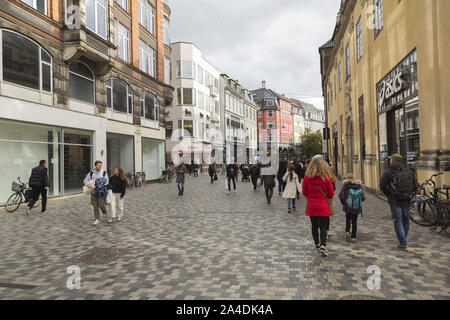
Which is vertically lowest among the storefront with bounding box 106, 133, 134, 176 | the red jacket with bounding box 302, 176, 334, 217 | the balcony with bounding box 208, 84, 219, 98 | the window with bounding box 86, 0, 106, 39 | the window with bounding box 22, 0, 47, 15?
the red jacket with bounding box 302, 176, 334, 217

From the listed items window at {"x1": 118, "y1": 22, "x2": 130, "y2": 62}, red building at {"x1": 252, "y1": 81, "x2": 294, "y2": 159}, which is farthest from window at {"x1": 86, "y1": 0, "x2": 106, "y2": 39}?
red building at {"x1": 252, "y1": 81, "x2": 294, "y2": 159}

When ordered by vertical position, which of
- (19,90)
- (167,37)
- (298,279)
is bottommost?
(298,279)

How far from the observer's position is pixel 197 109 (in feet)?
140

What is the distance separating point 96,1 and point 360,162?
664 inches

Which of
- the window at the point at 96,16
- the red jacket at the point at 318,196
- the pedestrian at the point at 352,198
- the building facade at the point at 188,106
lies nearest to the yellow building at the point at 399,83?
the pedestrian at the point at 352,198

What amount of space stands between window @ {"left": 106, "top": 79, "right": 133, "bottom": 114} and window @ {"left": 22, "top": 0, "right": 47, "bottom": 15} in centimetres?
587

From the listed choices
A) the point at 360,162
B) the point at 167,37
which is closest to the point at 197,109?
the point at 167,37

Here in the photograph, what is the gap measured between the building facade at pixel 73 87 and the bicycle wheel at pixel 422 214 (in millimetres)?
13729

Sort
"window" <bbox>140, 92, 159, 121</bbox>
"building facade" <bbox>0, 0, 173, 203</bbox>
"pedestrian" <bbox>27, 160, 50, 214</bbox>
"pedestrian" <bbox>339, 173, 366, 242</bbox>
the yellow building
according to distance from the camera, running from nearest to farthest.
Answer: "pedestrian" <bbox>339, 173, 366, 242</bbox>, the yellow building, "pedestrian" <bbox>27, 160, 50, 214</bbox>, "building facade" <bbox>0, 0, 173, 203</bbox>, "window" <bbox>140, 92, 159, 121</bbox>

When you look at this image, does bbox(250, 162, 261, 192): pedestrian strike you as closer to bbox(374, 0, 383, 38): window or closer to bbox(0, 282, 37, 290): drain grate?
bbox(374, 0, 383, 38): window

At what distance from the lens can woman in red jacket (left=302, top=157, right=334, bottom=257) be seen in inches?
221

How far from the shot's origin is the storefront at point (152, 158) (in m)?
26.0

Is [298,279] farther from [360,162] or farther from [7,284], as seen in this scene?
[360,162]

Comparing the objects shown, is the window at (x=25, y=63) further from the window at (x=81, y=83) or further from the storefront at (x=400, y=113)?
the storefront at (x=400, y=113)
